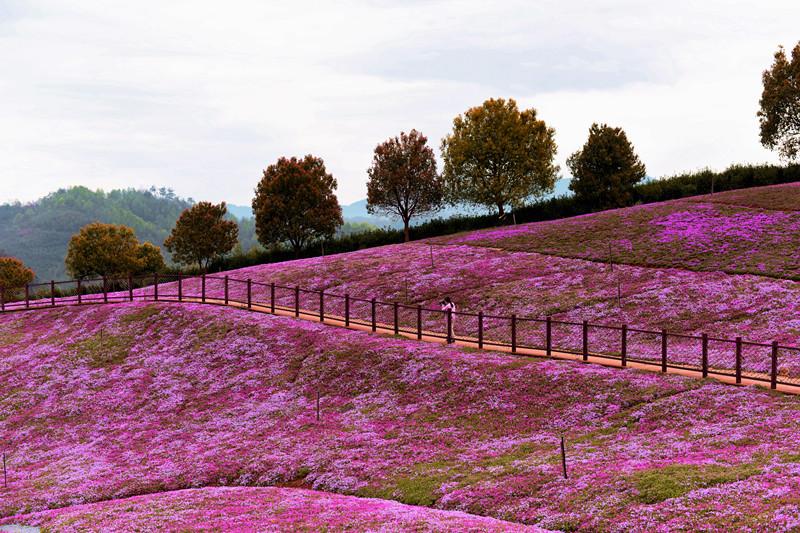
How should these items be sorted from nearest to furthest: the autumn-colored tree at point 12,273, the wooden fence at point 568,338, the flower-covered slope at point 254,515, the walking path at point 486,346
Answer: the flower-covered slope at point 254,515 < the walking path at point 486,346 < the wooden fence at point 568,338 < the autumn-colored tree at point 12,273

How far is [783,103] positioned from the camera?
81.4m

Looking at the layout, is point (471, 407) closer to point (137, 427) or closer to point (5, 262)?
point (137, 427)

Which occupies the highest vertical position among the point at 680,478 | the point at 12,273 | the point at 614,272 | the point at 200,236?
the point at 200,236

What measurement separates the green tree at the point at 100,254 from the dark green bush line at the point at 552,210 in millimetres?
22651

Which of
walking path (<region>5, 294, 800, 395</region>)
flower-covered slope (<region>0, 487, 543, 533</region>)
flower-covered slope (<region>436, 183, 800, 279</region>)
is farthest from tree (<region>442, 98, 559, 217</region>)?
flower-covered slope (<region>0, 487, 543, 533</region>)

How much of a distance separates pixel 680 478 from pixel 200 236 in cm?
8531

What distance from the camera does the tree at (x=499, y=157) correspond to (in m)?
86.9

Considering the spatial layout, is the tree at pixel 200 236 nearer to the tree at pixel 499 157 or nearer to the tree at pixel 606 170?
the tree at pixel 499 157

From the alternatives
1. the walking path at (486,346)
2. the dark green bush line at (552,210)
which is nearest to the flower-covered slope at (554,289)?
the walking path at (486,346)

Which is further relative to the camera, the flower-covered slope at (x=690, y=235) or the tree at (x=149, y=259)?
the tree at (x=149, y=259)

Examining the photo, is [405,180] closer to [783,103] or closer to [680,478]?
[783,103]

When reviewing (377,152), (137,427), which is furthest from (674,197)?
(137,427)

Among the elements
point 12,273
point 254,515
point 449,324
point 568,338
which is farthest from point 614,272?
point 12,273

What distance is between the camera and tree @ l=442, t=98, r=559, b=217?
3423 inches
